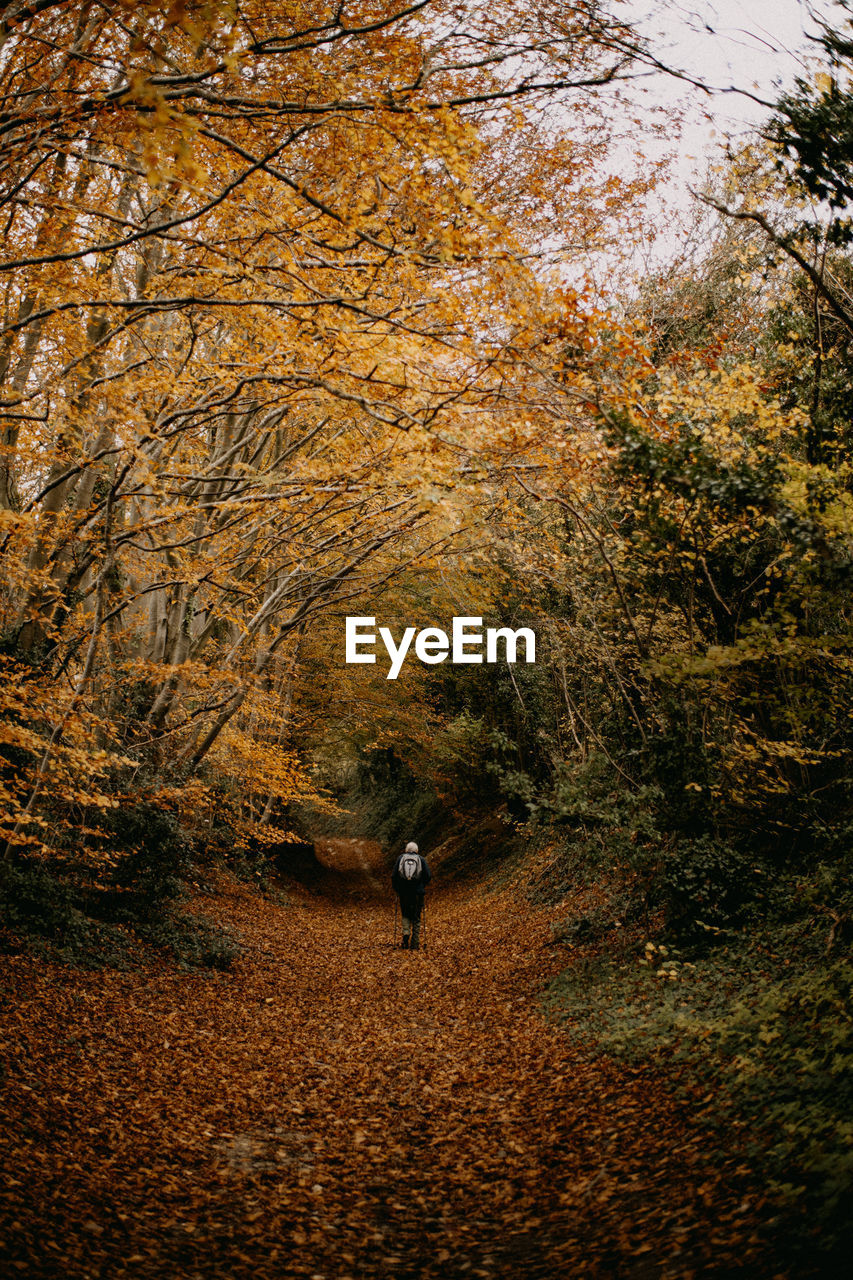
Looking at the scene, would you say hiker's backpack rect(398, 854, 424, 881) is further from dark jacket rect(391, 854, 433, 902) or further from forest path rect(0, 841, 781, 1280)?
forest path rect(0, 841, 781, 1280)

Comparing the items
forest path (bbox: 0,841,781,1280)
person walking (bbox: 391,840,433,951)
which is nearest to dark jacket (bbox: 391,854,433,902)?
person walking (bbox: 391,840,433,951)

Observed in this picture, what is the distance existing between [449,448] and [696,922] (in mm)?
5453

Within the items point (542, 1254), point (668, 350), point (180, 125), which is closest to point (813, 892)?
point (542, 1254)

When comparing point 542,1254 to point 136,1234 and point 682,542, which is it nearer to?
point 136,1234

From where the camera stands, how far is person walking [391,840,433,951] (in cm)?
1198

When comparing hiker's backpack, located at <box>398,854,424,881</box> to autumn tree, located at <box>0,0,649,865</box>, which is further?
hiker's backpack, located at <box>398,854,424,881</box>

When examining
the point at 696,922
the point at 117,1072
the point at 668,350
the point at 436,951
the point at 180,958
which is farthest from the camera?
the point at 668,350

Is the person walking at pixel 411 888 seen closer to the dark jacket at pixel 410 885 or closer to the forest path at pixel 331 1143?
the dark jacket at pixel 410 885

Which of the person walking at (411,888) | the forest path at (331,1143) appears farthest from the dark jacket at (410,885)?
the forest path at (331,1143)

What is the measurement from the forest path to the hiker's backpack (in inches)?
117

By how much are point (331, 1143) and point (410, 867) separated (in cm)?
687

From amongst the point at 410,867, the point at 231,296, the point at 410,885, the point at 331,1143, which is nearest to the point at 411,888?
the point at 410,885

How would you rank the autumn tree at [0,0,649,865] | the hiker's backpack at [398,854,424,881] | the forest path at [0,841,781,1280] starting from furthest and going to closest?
the hiker's backpack at [398,854,424,881] < the autumn tree at [0,0,649,865] < the forest path at [0,841,781,1280]

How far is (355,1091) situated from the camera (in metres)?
6.11
